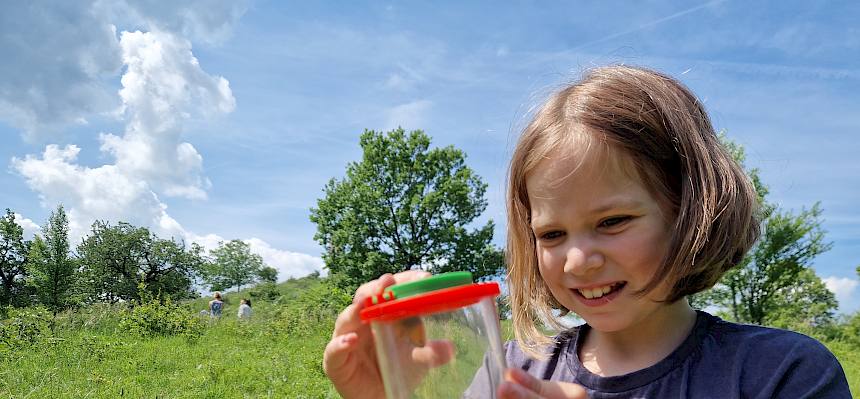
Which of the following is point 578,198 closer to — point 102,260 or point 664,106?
point 664,106

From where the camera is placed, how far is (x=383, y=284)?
46.1 inches

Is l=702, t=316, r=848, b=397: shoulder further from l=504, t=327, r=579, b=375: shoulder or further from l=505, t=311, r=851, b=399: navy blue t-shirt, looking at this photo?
l=504, t=327, r=579, b=375: shoulder

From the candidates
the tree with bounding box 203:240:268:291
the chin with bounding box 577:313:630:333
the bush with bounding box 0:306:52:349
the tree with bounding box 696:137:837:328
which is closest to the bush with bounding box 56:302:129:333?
the bush with bounding box 0:306:52:349

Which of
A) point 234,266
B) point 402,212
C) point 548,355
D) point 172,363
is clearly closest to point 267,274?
point 234,266

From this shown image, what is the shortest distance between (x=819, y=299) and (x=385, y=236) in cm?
1666

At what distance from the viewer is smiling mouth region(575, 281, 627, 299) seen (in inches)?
56.2

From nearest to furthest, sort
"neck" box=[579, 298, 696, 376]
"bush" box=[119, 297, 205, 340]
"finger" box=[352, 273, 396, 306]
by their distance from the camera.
Answer: "finger" box=[352, 273, 396, 306] < "neck" box=[579, 298, 696, 376] < "bush" box=[119, 297, 205, 340]

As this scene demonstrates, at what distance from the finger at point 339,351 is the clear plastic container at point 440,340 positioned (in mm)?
205

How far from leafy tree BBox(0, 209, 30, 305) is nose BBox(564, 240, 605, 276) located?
48921mm

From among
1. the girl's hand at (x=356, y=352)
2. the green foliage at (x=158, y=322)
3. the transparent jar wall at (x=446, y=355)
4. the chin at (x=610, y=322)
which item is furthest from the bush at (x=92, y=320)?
the transparent jar wall at (x=446, y=355)

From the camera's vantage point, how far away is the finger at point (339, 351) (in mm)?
1247

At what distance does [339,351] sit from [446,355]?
0.33m

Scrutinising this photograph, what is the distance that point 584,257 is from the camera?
4.49 ft

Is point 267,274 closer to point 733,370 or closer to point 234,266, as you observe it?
point 234,266
